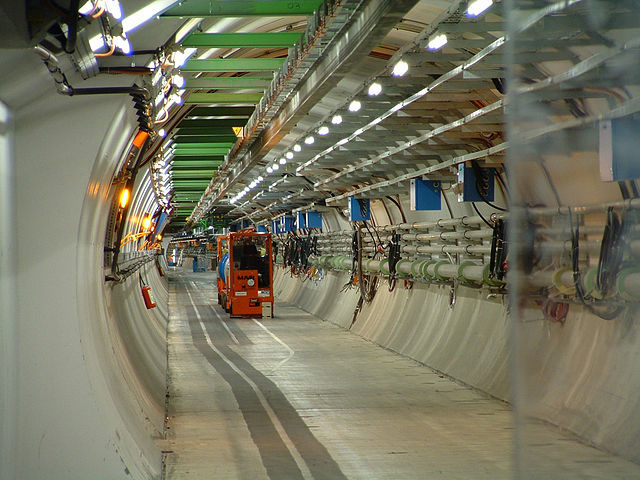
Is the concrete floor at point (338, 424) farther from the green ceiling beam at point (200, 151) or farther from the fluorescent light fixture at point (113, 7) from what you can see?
the green ceiling beam at point (200, 151)

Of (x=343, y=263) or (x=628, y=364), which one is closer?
(x=628, y=364)

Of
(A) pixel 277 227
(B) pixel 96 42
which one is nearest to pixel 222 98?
(B) pixel 96 42

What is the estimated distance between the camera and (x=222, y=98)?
11.8 meters

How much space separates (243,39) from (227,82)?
2.33 metres

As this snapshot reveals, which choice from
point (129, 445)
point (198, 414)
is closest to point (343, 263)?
point (198, 414)

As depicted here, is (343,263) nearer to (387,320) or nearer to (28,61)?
(387,320)

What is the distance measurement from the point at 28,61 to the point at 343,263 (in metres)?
15.0

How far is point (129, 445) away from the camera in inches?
234

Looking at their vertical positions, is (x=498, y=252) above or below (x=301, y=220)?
below

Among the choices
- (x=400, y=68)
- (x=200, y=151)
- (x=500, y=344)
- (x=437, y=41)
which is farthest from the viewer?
(x=200, y=151)

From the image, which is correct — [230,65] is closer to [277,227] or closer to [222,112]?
[222,112]

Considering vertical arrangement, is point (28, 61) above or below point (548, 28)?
above

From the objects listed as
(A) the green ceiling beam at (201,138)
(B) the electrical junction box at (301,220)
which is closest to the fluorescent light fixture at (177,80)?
(A) the green ceiling beam at (201,138)

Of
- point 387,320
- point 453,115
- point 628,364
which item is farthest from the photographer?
point 387,320
